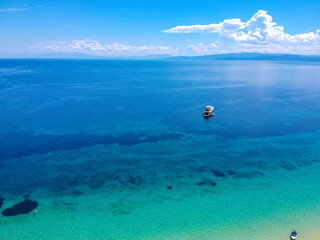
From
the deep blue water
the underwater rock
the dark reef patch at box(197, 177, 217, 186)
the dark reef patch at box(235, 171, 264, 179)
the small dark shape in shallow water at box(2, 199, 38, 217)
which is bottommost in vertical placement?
the small dark shape in shallow water at box(2, 199, 38, 217)

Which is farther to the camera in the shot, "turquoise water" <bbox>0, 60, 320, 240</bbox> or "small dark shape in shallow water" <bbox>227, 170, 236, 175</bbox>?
"small dark shape in shallow water" <bbox>227, 170, 236, 175</bbox>

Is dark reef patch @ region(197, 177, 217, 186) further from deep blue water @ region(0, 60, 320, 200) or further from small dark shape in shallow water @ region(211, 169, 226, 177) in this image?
small dark shape in shallow water @ region(211, 169, 226, 177)

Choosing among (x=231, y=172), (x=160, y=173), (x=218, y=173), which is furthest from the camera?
(x=231, y=172)

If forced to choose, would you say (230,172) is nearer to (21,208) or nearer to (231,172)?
(231,172)

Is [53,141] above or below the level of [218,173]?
above

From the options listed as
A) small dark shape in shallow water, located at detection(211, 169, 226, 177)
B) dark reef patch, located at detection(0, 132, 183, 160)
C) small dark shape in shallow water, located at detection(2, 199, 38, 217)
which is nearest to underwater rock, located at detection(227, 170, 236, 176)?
small dark shape in shallow water, located at detection(211, 169, 226, 177)

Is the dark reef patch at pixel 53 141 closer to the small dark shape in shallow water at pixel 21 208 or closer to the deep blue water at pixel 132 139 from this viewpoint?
the deep blue water at pixel 132 139

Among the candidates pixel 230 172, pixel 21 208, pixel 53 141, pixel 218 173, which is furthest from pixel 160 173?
pixel 53 141
